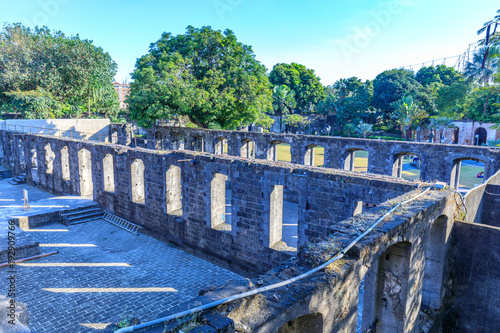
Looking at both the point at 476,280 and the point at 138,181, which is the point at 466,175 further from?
the point at 138,181

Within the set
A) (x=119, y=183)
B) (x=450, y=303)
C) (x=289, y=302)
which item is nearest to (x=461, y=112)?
(x=450, y=303)

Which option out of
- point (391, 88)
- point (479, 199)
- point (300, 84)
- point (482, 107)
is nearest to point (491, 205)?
point (479, 199)

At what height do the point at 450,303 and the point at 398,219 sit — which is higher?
the point at 398,219

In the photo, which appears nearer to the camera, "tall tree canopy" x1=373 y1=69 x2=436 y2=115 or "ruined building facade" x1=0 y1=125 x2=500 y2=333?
"ruined building facade" x1=0 y1=125 x2=500 y2=333

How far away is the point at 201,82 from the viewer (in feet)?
77.5

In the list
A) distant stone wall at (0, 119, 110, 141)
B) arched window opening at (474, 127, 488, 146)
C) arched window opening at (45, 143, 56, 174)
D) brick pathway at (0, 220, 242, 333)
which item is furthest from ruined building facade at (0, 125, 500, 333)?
arched window opening at (474, 127, 488, 146)

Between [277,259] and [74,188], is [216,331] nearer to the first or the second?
[277,259]

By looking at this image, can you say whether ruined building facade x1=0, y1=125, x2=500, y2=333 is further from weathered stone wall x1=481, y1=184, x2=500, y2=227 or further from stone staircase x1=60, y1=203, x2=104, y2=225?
stone staircase x1=60, y1=203, x2=104, y2=225

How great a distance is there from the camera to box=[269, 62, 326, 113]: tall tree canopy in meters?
51.8

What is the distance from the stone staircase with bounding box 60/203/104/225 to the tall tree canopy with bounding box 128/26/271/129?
8187 mm

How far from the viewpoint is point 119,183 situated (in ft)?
50.2

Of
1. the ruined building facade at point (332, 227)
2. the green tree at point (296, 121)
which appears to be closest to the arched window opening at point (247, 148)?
the ruined building facade at point (332, 227)

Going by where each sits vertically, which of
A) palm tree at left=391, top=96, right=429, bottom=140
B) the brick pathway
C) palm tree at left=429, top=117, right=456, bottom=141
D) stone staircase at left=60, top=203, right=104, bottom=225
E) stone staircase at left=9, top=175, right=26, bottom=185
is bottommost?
the brick pathway

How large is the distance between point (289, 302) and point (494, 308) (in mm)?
6802
